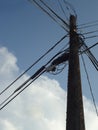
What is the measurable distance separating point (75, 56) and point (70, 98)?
1482mm

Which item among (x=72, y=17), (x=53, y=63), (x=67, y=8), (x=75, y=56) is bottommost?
(x=75, y=56)

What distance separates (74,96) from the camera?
8266 mm

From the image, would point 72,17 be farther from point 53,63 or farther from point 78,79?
point 78,79

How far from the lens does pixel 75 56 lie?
9180mm

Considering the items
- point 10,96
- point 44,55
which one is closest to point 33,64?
point 44,55

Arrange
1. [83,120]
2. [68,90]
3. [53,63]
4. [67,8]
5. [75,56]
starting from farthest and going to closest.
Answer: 1. [67,8]
2. [53,63]
3. [75,56]
4. [68,90]
5. [83,120]

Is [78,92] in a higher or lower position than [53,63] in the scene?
lower

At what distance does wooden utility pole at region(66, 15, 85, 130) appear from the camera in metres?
7.84

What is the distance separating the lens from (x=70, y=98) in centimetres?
828

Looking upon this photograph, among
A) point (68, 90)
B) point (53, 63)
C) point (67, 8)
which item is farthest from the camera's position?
point (67, 8)

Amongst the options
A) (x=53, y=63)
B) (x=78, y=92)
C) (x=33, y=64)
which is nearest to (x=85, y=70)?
(x=53, y=63)

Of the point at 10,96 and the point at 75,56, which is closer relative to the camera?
the point at 75,56

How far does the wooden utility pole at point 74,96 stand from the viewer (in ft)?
25.7

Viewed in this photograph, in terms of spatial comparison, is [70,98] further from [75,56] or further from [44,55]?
[44,55]
